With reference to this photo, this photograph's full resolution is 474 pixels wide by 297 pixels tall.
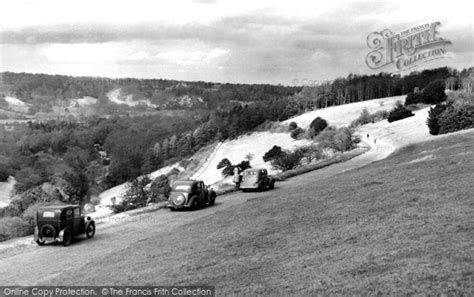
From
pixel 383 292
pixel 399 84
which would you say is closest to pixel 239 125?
pixel 399 84

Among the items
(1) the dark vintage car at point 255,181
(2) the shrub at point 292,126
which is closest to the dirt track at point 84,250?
(1) the dark vintage car at point 255,181

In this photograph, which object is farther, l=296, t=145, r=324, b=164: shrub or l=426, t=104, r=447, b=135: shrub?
l=296, t=145, r=324, b=164: shrub

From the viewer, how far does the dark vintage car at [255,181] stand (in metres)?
37.2

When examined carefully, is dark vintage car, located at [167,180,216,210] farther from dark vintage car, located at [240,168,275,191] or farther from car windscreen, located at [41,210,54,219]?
car windscreen, located at [41,210,54,219]

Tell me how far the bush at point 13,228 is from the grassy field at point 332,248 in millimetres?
7947

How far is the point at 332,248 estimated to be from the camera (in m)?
14.8

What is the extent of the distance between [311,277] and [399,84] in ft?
585

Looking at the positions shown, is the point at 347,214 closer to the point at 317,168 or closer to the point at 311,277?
the point at 311,277

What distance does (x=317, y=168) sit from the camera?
163 ft

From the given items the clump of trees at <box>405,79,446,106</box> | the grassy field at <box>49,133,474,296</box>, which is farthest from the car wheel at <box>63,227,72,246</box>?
the clump of trees at <box>405,79,446,106</box>

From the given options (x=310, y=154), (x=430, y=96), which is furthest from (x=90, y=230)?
(x=430, y=96)

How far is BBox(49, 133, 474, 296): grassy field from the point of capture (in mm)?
11461

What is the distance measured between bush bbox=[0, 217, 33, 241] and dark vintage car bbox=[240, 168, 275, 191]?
16.3 metres

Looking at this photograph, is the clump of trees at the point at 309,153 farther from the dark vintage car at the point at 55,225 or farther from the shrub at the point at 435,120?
the dark vintage car at the point at 55,225
